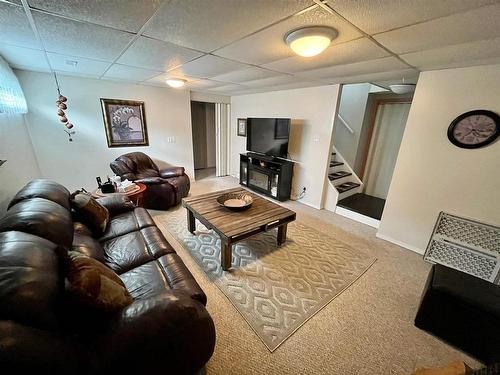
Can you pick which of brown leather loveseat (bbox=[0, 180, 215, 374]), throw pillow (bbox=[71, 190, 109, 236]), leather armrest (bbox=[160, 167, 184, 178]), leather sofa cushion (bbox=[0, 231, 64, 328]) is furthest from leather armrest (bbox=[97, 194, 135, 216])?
leather armrest (bbox=[160, 167, 184, 178])

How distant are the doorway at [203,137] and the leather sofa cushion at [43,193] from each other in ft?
12.5

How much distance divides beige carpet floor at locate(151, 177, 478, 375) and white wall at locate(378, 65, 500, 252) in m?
0.78

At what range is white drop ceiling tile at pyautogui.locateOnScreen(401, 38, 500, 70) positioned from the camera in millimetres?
1546

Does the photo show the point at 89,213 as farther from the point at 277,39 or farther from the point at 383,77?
the point at 383,77

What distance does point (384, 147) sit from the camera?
13.5 ft

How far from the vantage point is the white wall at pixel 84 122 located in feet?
10.8

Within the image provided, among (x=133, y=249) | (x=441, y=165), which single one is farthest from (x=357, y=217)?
(x=133, y=249)

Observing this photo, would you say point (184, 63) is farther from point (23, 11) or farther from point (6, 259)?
point (6, 259)

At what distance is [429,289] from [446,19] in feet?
5.86

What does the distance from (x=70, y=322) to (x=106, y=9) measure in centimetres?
172

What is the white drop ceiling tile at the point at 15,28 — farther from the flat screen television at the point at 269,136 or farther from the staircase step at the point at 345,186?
the staircase step at the point at 345,186

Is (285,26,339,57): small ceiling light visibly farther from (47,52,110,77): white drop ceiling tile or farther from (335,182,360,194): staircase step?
(335,182,360,194): staircase step

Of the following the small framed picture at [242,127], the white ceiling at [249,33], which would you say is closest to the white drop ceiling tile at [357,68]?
the white ceiling at [249,33]

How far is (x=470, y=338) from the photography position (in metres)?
1.39
